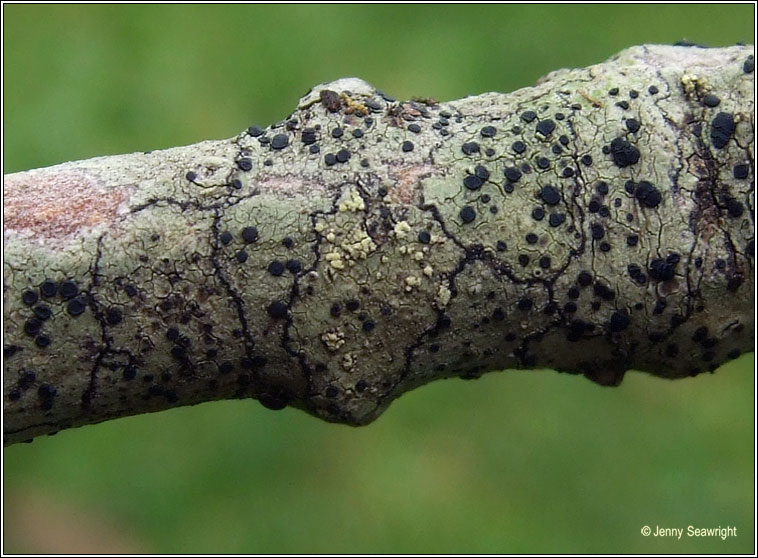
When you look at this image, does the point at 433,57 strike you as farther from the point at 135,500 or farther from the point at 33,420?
the point at 33,420

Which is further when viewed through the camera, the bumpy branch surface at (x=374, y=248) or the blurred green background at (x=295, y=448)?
the blurred green background at (x=295, y=448)

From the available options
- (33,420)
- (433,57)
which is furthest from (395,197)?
(433,57)

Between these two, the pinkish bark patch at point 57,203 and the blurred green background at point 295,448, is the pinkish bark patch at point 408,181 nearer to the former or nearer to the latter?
the pinkish bark patch at point 57,203

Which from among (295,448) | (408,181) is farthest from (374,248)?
(295,448)

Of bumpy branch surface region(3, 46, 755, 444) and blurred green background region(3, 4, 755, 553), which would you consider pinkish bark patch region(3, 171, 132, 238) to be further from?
blurred green background region(3, 4, 755, 553)

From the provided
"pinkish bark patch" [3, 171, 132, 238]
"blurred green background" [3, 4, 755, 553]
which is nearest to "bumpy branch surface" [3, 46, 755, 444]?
"pinkish bark patch" [3, 171, 132, 238]

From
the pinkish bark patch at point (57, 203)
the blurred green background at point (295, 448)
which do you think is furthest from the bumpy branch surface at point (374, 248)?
the blurred green background at point (295, 448)
